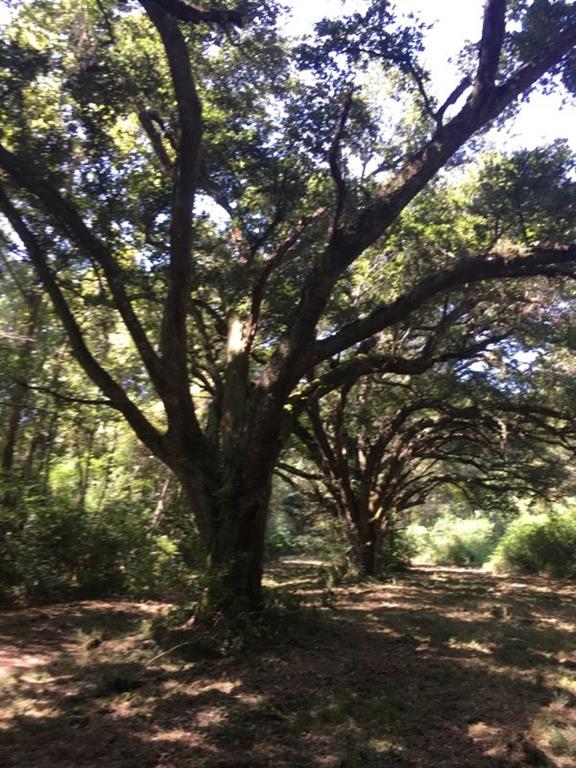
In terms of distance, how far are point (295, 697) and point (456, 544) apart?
28.7 meters

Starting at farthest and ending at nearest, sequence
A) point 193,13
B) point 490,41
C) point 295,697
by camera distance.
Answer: point 490,41 < point 193,13 < point 295,697

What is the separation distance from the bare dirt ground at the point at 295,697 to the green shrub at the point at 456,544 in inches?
922

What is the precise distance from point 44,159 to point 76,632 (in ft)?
19.1

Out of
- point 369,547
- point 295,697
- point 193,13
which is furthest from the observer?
point 369,547

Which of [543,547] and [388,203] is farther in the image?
[543,547]

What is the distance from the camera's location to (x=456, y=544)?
32.4 metres

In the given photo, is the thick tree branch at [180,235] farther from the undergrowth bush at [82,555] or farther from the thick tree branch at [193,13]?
the undergrowth bush at [82,555]

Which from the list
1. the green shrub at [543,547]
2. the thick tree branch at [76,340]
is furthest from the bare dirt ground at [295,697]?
the green shrub at [543,547]

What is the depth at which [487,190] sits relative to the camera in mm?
10062

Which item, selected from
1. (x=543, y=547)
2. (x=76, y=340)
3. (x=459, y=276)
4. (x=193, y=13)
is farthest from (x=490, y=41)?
(x=543, y=547)

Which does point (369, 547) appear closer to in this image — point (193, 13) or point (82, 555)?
point (82, 555)

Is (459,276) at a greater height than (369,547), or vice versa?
(459,276)

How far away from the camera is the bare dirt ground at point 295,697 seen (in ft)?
13.9

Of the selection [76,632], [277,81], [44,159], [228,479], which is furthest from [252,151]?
[76,632]
